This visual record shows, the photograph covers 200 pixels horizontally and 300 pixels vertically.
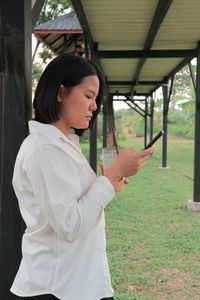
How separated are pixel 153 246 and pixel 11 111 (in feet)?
12.1

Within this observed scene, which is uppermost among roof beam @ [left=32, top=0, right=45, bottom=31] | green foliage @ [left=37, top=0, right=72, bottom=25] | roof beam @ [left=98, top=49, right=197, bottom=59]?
green foliage @ [left=37, top=0, right=72, bottom=25]

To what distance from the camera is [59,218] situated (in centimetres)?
96

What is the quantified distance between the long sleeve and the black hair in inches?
7.0

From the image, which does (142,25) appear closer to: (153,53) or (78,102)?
(153,53)

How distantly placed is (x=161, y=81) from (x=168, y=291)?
8156mm

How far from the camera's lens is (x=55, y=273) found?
1.05 meters

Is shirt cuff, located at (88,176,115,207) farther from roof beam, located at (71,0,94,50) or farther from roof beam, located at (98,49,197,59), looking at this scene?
roof beam, located at (98,49,197,59)

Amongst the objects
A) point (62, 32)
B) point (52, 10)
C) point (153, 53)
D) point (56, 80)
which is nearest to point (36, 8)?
point (56, 80)

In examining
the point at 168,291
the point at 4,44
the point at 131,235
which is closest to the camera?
the point at 4,44

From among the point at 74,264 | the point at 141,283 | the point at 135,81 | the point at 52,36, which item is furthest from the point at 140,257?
the point at 52,36

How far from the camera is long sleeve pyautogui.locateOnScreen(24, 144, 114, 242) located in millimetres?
966

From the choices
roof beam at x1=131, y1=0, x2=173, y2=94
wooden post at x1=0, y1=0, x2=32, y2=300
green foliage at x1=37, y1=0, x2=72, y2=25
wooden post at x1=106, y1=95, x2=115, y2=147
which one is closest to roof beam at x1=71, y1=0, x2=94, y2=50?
roof beam at x1=131, y1=0, x2=173, y2=94

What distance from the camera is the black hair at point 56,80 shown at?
3.66ft

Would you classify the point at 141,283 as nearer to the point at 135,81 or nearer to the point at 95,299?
the point at 95,299
